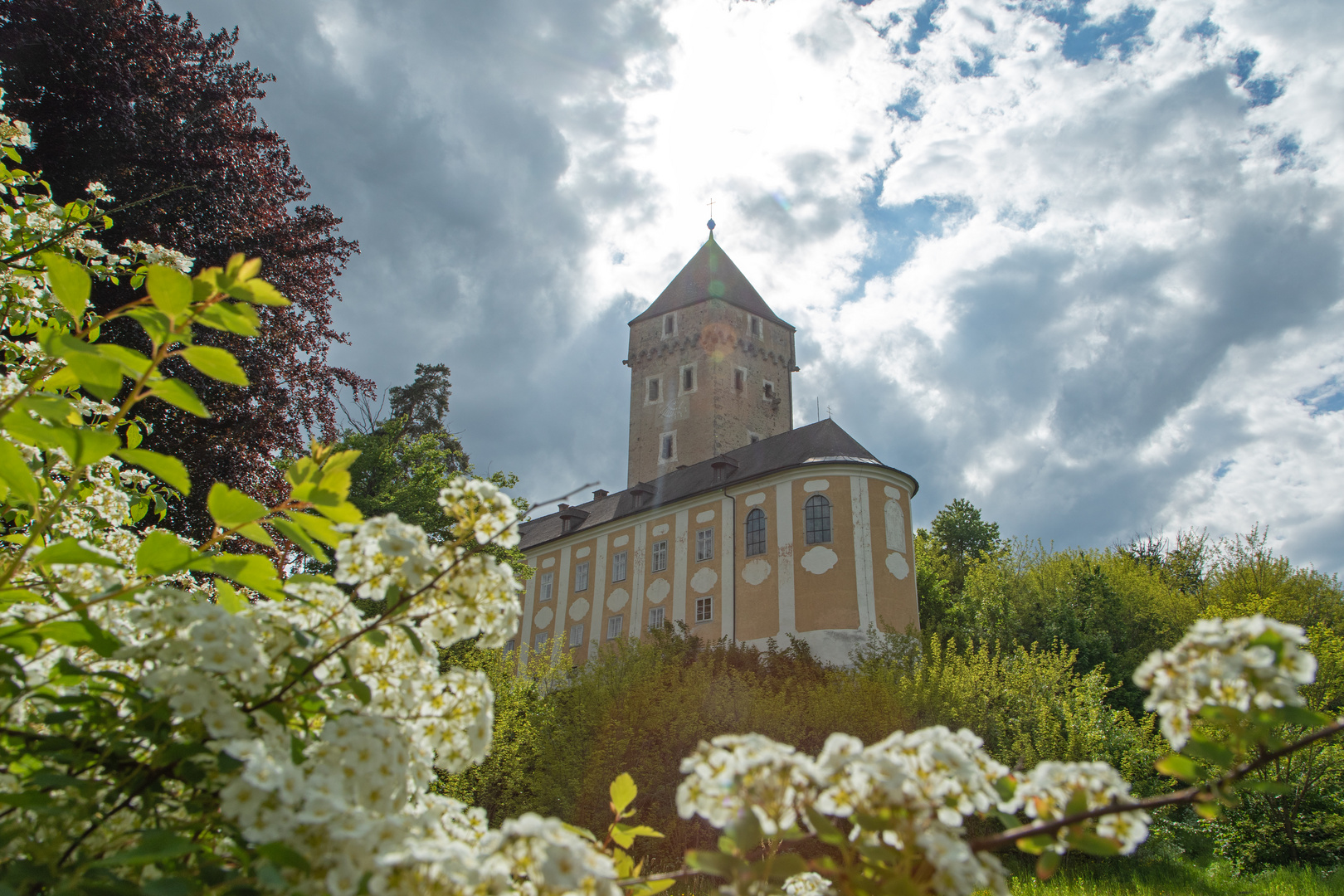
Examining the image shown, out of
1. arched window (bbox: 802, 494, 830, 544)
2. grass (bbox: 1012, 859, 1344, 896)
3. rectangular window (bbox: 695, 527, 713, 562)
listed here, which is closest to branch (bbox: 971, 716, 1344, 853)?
grass (bbox: 1012, 859, 1344, 896)

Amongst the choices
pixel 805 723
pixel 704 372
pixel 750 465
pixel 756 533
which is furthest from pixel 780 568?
pixel 704 372

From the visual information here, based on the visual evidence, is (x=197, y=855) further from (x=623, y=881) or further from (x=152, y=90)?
(x=152, y=90)

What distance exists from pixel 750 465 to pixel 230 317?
28.7 metres

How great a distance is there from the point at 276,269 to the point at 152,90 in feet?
9.76

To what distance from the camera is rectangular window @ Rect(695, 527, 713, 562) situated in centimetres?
2842

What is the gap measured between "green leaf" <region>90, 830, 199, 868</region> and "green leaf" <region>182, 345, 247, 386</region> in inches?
34.6

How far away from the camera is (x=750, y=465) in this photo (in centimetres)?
3016

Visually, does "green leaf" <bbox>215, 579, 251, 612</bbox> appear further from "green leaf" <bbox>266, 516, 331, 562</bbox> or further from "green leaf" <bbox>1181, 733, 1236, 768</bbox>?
"green leaf" <bbox>1181, 733, 1236, 768</bbox>

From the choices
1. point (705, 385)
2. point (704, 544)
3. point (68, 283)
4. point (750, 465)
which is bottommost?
point (68, 283)

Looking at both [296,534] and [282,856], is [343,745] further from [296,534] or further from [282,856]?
[296,534]

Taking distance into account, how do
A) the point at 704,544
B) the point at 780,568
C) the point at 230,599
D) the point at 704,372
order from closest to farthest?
the point at 230,599 → the point at 780,568 → the point at 704,544 → the point at 704,372

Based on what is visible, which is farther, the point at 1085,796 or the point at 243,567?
the point at 243,567

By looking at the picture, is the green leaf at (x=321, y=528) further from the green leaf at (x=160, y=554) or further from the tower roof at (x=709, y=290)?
the tower roof at (x=709, y=290)

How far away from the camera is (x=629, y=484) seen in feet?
141
